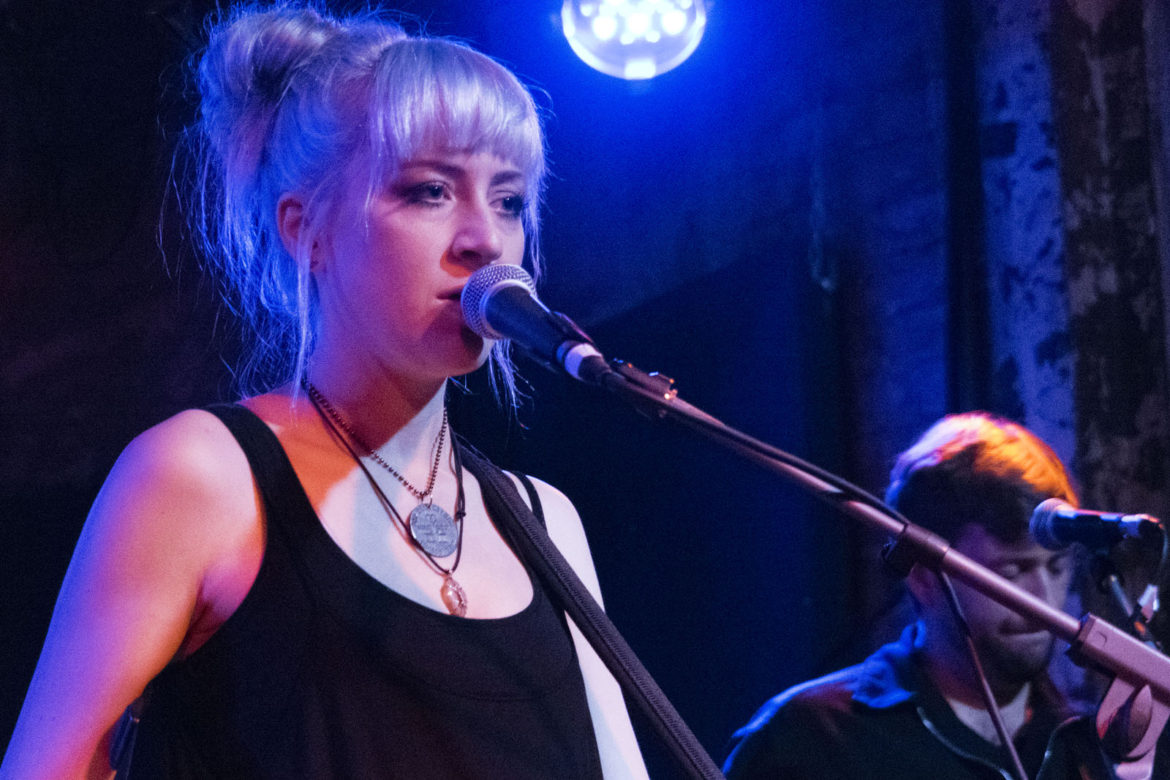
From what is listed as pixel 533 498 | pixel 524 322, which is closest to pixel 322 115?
pixel 524 322

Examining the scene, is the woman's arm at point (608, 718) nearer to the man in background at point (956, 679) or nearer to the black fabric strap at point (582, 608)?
the black fabric strap at point (582, 608)

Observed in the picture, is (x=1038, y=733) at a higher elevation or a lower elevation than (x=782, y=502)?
lower

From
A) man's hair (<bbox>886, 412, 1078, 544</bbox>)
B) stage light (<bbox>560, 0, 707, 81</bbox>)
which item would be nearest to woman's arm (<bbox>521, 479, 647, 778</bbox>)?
man's hair (<bbox>886, 412, 1078, 544</bbox>)

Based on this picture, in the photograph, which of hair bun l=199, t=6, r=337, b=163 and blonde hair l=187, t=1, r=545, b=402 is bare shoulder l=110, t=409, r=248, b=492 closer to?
blonde hair l=187, t=1, r=545, b=402

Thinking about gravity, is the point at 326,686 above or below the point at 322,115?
below

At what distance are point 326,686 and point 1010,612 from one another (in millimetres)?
1652

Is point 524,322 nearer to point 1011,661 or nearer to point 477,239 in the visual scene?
point 477,239

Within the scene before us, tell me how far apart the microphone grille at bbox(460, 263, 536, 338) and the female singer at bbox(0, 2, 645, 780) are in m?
0.05

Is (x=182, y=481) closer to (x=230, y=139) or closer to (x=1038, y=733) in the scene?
(x=230, y=139)

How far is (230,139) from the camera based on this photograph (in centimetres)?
135

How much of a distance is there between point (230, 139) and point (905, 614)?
225 centimetres

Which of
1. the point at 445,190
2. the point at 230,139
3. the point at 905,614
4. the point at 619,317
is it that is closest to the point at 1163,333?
the point at 905,614

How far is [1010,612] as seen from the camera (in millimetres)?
2178

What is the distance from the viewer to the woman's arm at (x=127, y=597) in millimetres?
955
